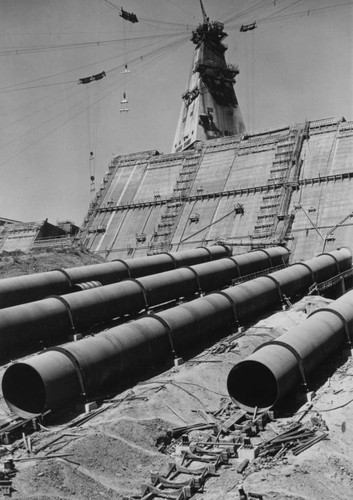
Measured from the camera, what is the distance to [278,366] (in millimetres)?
19422

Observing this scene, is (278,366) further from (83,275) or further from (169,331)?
(83,275)

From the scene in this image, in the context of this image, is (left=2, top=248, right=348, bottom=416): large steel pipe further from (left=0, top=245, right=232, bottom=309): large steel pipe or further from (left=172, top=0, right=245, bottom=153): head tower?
(left=172, top=0, right=245, bottom=153): head tower

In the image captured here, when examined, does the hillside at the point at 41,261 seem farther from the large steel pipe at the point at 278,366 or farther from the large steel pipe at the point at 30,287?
the large steel pipe at the point at 278,366

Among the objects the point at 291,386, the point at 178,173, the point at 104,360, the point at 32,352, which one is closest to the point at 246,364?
the point at 291,386

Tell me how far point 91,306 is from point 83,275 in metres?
5.65

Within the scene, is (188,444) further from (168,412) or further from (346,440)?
(346,440)

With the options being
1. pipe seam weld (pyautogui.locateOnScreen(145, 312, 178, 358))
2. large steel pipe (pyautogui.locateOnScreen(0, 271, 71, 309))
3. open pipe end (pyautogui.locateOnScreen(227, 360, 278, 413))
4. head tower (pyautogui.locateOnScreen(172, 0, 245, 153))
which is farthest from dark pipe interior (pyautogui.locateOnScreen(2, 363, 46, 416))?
head tower (pyautogui.locateOnScreen(172, 0, 245, 153))

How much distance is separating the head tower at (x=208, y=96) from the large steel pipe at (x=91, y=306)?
41.1 m

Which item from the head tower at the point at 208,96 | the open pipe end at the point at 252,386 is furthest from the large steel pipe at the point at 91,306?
the head tower at the point at 208,96

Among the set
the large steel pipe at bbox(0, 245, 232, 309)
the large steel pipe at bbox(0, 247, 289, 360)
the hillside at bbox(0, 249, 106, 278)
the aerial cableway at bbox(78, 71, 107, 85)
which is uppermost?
the aerial cableway at bbox(78, 71, 107, 85)

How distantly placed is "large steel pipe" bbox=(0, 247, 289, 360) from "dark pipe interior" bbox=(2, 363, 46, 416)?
4477mm

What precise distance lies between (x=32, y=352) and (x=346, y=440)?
→ 15311mm

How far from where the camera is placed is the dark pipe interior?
19.5 metres

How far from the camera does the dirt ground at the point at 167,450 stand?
46.0 feet
